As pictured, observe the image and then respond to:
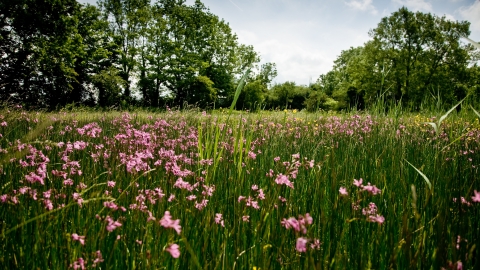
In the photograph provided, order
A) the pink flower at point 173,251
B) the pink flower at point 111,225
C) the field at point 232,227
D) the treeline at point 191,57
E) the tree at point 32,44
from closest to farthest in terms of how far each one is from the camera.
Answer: the pink flower at point 173,251, the pink flower at point 111,225, the field at point 232,227, the tree at point 32,44, the treeline at point 191,57

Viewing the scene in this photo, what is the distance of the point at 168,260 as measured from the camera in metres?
1.38

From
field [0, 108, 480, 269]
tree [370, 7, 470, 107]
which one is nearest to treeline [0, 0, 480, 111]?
tree [370, 7, 470, 107]

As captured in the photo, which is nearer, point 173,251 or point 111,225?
point 173,251

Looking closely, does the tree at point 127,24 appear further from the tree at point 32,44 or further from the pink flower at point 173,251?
the pink flower at point 173,251

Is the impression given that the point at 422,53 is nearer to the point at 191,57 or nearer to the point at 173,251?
the point at 191,57

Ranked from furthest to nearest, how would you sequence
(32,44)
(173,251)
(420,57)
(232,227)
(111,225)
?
(420,57) < (32,44) < (232,227) < (111,225) < (173,251)

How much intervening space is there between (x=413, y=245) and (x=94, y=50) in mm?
36599

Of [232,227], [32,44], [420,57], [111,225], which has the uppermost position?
[420,57]

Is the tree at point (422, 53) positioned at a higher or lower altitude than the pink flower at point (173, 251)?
higher

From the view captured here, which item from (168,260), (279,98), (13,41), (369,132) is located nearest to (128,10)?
(13,41)

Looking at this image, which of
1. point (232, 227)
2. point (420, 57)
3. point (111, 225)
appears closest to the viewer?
point (111, 225)

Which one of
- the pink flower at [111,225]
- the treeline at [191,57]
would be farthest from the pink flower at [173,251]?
the treeline at [191,57]

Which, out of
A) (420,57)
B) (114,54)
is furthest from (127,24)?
(420,57)

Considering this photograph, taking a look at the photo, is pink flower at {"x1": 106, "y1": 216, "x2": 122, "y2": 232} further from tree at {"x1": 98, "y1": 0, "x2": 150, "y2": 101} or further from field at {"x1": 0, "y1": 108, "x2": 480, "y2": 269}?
tree at {"x1": 98, "y1": 0, "x2": 150, "y2": 101}
